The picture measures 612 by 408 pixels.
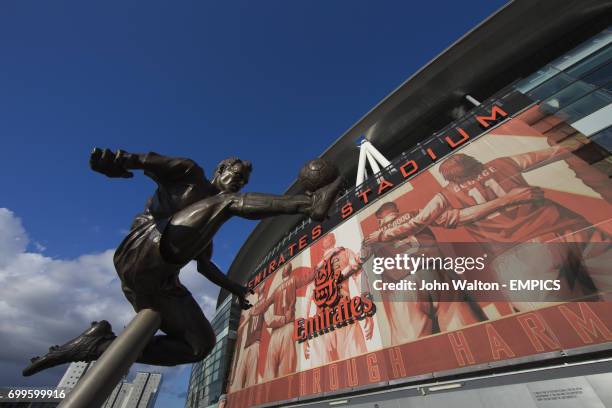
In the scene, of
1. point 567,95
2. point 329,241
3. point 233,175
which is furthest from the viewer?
point 329,241

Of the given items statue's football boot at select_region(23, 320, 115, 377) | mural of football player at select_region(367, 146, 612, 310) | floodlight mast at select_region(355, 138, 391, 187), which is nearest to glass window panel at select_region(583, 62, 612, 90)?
mural of football player at select_region(367, 146, 612, 310)

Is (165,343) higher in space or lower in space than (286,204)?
lower

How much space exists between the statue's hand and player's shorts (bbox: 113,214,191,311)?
0.38 metres

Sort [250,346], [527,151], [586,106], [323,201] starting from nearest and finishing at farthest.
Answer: [323,201]
[586,106]
[527,151]
[250,346]

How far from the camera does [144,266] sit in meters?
1.65

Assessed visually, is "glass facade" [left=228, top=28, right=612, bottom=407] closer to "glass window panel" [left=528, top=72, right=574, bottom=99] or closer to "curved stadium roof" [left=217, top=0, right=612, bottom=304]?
"glass window panel" [left=528, top=72, right=574, bottom=99]

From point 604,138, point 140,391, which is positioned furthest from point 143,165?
point 140,391

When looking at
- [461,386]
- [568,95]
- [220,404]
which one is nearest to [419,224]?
[461,386]

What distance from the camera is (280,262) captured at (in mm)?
21891

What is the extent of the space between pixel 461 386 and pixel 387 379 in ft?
8.97

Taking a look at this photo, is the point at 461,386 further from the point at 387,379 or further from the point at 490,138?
the point at 490,138

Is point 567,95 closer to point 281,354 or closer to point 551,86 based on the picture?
point 551,86

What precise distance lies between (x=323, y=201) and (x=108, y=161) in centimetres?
126

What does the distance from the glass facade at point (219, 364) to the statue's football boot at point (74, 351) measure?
22475 mm
